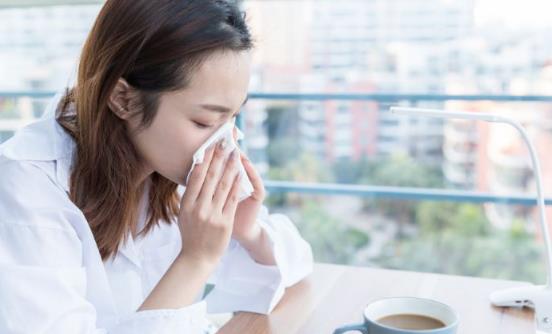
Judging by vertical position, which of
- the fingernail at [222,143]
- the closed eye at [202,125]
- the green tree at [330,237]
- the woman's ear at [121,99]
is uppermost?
the woman's ear at [121,99]

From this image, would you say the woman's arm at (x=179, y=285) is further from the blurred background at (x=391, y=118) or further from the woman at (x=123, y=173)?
the blurred background at (x=391, y=118)

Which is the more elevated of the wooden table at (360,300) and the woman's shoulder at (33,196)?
the woman's shoulder at (33,196)

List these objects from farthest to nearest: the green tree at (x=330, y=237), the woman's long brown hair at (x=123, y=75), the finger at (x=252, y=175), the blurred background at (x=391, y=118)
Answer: the green tree at (x=330, y=237)
the blurred background at (x=391, y=118)
the finger at (x=252, y=175)
the woman's long brown hair at (x=123, y=75)

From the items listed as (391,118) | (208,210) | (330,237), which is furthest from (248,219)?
(330,237)

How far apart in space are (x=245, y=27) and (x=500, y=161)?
2613 millimetres

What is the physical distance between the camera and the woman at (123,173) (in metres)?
0.84

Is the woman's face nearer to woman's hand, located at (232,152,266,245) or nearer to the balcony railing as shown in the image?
woman's hand, located at (232,152,266,245)

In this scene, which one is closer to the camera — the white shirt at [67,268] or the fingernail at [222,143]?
the white shirt at [67,268]

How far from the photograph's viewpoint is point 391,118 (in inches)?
142

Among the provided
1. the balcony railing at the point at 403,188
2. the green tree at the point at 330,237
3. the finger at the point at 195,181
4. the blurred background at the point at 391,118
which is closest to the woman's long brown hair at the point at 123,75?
the finger at the point at 195,181

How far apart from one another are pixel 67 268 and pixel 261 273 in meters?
0.39

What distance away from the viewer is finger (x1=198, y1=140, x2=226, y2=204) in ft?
3.17

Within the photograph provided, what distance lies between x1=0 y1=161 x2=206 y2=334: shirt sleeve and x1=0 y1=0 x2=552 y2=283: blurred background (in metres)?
2.22

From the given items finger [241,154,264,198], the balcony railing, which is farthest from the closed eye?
the balcony railing
